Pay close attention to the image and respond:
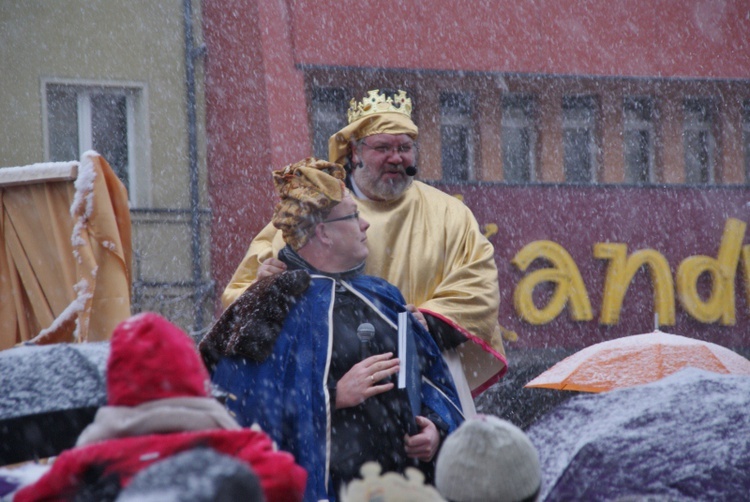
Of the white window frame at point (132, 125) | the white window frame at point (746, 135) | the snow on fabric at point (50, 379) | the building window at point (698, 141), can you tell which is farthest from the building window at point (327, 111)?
the snow on fabric at point (50, 379)

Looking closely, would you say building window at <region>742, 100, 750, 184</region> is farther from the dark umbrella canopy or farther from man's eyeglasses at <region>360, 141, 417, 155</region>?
the dark umbrella canopy

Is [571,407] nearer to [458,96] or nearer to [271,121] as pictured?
[271,121]

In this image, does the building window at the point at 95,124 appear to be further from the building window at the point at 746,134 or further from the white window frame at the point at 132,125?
the building window at the point at 746,134

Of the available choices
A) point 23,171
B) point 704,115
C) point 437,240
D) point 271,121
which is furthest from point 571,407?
point 704,115

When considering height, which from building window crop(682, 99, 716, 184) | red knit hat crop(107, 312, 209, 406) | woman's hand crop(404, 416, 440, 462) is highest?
building window crop(682, 99, 716, 184)

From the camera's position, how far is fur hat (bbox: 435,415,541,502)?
230 centimetres

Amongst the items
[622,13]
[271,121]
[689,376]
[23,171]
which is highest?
[622,13]

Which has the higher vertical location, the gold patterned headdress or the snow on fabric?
the gold patterned headdress

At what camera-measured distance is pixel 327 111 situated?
42.5 feet

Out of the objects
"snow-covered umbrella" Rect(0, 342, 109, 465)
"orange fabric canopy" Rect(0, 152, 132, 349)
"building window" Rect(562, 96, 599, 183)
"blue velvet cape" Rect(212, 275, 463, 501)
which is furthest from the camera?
"building window" Rect(562, 96, 599, 183)

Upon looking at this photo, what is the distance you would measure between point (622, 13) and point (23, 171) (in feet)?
33.7

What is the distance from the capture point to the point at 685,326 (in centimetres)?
1338

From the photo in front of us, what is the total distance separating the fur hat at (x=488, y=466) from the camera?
2299 millimetres

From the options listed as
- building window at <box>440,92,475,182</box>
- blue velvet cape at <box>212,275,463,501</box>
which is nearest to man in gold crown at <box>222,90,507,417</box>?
blue velvet cape at <box>212,275,463,501</box>
